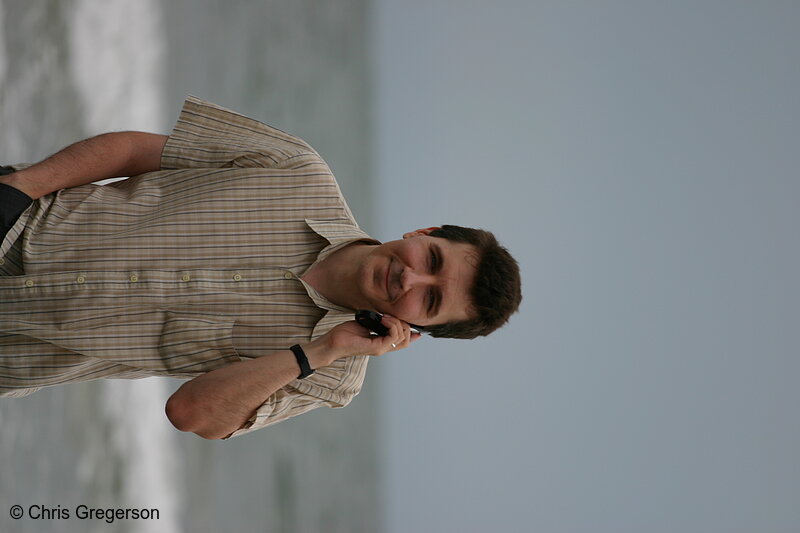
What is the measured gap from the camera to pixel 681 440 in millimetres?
2650

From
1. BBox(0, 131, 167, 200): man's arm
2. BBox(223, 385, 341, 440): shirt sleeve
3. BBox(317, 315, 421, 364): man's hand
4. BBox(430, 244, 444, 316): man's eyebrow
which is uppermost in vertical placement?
BBox(0, 131, 167, 200): man's arm

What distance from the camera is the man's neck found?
1743 millimetres

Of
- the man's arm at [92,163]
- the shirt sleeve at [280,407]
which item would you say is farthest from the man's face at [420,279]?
the man's arm at [92,163]

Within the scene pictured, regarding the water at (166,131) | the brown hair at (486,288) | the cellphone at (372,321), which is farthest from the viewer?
the water at (166,131)

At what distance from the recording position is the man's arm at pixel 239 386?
1608 mm

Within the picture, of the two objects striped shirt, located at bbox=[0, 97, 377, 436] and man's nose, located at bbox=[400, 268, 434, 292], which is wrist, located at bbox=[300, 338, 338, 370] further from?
man's nose, located at bbox=[400, 268, 434, 292]

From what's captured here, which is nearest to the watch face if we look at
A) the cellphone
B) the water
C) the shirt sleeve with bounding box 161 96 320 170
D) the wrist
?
the cellphone

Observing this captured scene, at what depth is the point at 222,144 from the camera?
1823mm

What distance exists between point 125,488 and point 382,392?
4.38 feet

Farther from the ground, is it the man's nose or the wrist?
the man's nose

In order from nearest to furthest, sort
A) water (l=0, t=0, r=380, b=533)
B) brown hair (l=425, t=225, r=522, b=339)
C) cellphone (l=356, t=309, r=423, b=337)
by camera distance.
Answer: cellphone (l=356, t=309, r=423, b=337) < brown hair (l=425, t=225, r=522, b=339) < water (l=0, t=0, r=380, b=533)

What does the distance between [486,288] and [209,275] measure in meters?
0.71

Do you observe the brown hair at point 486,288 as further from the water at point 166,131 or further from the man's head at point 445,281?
the water at point 166,131

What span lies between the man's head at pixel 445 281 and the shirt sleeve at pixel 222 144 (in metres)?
0.35
